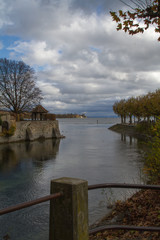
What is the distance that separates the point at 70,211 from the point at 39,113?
42519 mm

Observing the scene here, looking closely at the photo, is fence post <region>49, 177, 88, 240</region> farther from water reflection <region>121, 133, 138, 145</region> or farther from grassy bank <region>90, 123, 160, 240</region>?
water reflection <region>121, 133, 138, 145</region>

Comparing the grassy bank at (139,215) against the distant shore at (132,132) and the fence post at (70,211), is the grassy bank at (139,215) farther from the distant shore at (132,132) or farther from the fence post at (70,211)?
the distant shore at (132,132)

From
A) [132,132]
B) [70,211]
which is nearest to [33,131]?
[132,132]

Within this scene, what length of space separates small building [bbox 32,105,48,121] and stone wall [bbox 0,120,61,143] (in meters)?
1.54

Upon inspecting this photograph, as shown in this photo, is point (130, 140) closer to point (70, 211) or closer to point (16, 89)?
point (16, 89)

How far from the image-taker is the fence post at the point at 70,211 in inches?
95.4

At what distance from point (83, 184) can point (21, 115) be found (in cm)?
4152

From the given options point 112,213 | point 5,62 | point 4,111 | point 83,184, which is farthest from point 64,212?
point 5,62

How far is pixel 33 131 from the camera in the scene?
41.8 meters

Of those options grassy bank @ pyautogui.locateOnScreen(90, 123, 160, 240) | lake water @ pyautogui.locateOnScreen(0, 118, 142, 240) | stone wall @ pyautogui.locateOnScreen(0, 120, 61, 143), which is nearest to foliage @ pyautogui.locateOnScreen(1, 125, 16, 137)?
stone wall @ pyautogui.locateOnScreen(0, 120, 61, 143)

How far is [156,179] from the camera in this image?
30.0ft

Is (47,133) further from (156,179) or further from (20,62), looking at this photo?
(156,179)

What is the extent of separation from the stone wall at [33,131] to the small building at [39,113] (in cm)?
154

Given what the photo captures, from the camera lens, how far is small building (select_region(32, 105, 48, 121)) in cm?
4304
